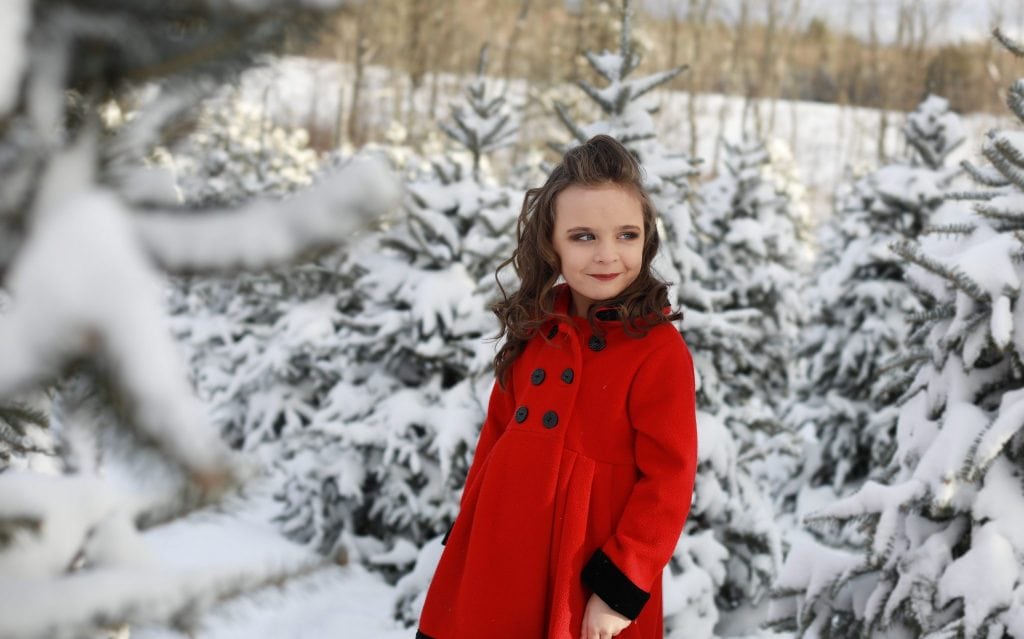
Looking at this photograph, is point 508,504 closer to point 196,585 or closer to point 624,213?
point 624,213

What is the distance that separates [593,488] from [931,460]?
A: 115 centimetres

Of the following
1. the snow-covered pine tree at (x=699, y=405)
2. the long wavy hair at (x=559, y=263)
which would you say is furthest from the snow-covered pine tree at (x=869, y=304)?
the long wavy hair at (x=559, y=263)

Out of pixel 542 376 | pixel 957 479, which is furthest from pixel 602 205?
pixel 957 479

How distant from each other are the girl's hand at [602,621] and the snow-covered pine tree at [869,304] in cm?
527

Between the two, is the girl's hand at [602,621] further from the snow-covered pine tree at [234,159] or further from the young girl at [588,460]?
the snow-covered pine tree at [234,159]

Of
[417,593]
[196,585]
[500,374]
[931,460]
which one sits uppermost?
[196,585]

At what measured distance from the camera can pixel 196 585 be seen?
0.66 meters

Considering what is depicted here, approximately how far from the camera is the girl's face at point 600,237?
1.81 metres

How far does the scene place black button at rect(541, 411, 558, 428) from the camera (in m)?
1.82

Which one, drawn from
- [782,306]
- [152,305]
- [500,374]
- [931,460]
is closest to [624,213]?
[500,374]

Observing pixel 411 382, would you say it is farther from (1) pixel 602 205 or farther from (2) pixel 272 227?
(2) pixel 272 227

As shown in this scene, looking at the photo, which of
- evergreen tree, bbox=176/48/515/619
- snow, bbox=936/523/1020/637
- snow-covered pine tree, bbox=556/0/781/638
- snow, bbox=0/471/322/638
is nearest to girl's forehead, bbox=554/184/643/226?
snow, bbox=0/471/322/638

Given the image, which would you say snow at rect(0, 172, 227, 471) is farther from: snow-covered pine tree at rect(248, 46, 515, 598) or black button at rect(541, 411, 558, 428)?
snow-covered pine tree at rect(248, 46, 515, 598)

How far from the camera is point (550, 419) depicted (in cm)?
183
